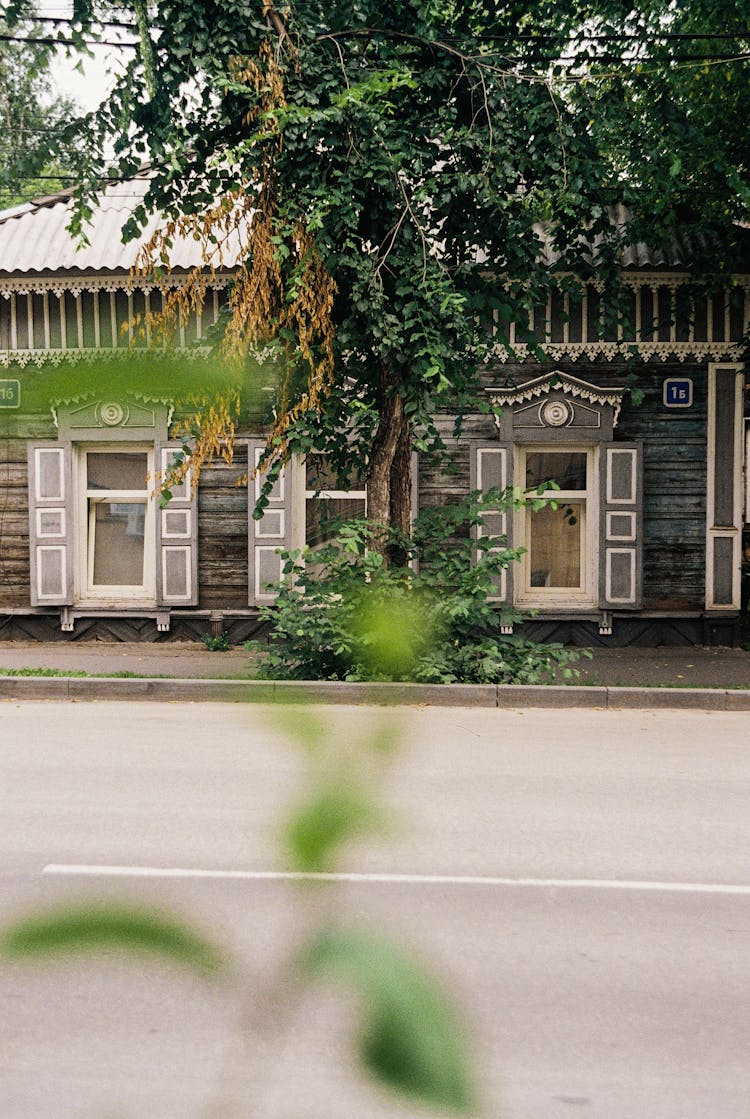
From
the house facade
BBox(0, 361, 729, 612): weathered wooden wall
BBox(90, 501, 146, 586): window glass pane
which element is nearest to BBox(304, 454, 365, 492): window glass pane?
the house facade

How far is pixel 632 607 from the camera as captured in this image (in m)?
11.6

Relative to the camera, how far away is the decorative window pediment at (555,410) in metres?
11.6

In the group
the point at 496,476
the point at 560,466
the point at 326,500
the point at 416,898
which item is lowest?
the point at 416,898

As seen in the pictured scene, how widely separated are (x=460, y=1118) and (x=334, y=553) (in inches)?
346

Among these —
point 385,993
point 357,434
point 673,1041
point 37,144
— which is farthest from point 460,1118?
point 357,434

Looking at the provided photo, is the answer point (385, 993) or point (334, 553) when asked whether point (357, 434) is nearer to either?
point (334, 553)

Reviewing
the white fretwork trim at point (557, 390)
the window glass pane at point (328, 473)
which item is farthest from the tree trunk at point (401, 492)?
the white fretwork trim at point (557, 390)

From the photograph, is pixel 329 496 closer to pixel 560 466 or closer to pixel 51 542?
pixel 560 466

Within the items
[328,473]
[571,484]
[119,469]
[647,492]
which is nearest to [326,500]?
[328,473]

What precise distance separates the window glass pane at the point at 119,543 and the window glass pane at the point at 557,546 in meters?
4.18

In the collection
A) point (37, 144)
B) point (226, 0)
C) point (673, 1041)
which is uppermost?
point (226, 0)

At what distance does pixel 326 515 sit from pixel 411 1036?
9.54 metres

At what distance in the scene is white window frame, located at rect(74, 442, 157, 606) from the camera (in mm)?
12133

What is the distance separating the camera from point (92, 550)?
12.3 m
